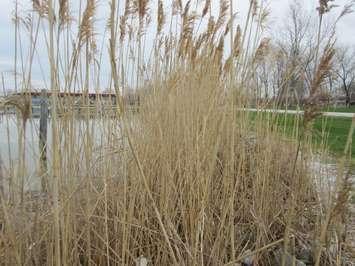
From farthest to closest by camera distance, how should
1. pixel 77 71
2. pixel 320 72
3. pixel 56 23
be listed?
pixel 77 71, pixel 56 23, pixel 320 72

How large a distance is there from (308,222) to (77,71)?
4.51 ft

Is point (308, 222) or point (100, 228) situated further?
point (308, 222)

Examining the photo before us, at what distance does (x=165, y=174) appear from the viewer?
132cm

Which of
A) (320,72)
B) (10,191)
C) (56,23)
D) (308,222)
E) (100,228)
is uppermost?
(56,23)

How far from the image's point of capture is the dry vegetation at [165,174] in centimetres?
100

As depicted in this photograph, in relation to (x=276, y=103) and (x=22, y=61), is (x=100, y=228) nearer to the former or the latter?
(x=22, y=61)

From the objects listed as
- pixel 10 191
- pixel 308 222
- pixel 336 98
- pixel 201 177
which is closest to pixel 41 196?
pixel 10 191

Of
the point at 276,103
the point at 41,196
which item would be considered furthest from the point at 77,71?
the point at 276,103

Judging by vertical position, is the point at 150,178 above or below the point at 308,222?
above

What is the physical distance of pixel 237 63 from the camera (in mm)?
1469

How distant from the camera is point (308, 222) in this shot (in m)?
1.91

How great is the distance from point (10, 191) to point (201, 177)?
617 millimetres

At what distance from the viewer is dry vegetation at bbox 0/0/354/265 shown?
3.29 feet

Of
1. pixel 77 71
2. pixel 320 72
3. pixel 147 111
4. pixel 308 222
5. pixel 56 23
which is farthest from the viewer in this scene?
pixel 308 222
